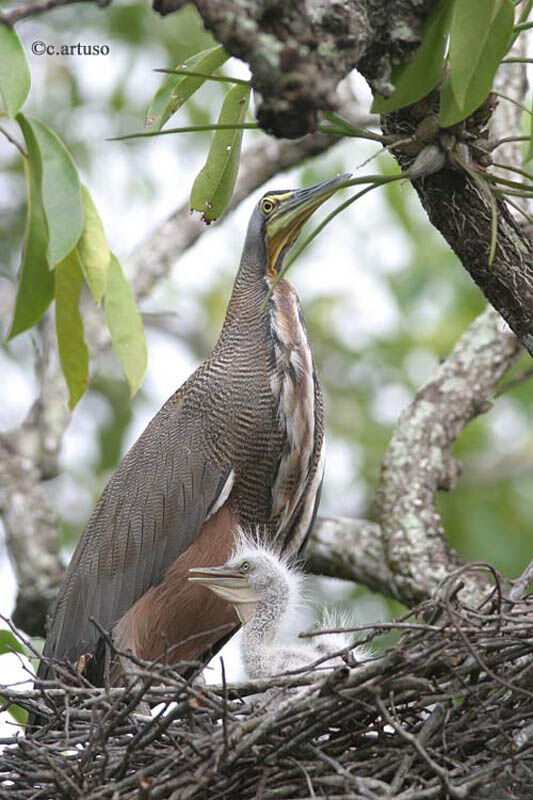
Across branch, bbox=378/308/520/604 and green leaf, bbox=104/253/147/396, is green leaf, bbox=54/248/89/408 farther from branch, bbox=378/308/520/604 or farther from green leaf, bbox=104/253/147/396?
branch, bbox=378/308/520/604

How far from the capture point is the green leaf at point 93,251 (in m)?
3.54

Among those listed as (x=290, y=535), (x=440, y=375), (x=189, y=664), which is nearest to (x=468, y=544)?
(x=440, y=375)

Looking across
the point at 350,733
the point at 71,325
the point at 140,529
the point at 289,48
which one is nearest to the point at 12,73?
the point at 71,325

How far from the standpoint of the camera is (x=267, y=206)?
4496 millimetres

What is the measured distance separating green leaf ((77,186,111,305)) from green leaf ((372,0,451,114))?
1.24 metres

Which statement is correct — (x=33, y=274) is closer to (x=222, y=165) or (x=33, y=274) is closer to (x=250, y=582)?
(x=222, y=165)

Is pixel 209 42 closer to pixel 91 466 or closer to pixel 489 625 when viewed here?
pixel 91 466

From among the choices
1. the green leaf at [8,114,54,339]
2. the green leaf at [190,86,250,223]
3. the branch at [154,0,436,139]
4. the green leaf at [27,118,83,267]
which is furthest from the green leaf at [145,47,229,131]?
the branch at [154,0,436,139]

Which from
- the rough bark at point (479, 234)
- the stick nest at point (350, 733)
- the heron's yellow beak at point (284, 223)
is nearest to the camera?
the stick nest at point (350, 733)

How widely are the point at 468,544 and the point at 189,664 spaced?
3.63 m

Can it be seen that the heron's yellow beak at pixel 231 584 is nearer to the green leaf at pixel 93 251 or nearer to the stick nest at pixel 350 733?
the stick nest at pixel 350 733

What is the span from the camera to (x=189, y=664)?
9.16ft

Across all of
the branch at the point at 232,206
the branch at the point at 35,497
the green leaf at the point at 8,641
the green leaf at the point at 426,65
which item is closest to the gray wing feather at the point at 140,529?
the branch at the point at 35,497

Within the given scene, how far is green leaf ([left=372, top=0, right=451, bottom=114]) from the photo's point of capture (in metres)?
2.53
